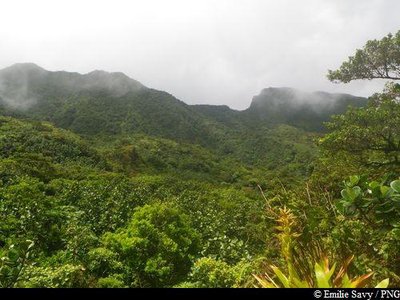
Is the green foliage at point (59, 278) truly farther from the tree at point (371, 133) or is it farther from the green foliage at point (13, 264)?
the tree at point (371, 133)

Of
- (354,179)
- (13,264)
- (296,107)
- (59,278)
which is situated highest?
(296,107)

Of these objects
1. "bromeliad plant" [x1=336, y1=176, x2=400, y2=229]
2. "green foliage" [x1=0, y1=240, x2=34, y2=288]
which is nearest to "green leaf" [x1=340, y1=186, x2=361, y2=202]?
"bromeliad plant" [x1=336, y1=176, x2=400, y2=229]

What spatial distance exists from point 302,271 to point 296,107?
167 m

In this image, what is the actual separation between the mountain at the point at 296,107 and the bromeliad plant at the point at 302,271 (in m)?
147

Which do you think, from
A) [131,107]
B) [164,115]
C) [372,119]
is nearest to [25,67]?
[131,107]

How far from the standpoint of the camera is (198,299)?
95.7 inches

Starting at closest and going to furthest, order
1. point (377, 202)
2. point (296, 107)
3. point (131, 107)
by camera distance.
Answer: point (377, 202)
point (131, 107)
point (296, 107)

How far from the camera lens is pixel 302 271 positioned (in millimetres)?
3867

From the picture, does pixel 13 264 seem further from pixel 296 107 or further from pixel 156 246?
pixel 296 107

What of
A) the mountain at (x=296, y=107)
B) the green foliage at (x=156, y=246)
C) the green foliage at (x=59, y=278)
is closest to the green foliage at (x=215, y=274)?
the green foliage at (x=59, y=278)

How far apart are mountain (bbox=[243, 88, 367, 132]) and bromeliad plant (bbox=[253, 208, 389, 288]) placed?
146916mm

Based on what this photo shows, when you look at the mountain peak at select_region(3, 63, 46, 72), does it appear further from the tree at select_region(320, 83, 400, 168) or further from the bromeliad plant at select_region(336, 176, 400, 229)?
the bromeliad plant at select_region(336, 176, 400, 229)

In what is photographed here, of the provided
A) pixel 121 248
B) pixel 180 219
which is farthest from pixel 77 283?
pixel 180 219

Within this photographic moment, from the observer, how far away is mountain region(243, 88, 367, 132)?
15400 cm
